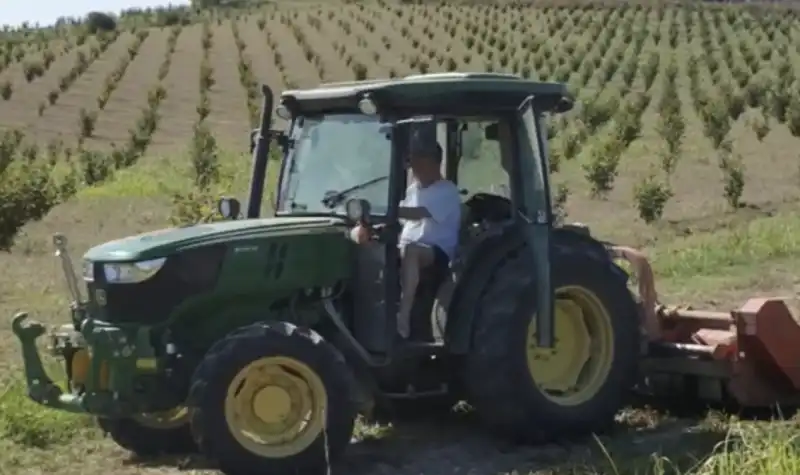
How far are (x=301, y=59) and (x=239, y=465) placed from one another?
3452 centimetres

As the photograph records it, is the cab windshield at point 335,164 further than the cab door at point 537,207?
Yes

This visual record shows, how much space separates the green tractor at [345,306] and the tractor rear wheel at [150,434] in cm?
1

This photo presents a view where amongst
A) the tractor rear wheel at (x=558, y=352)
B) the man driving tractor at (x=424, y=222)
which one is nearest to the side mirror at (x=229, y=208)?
the man driving tractor at (x=424, y=222)

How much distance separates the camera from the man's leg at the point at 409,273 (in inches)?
287

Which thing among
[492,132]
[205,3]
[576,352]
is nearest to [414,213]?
[492,132]

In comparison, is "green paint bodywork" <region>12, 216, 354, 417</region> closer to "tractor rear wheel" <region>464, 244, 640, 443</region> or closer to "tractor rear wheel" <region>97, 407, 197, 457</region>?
"tractor rear wheel" <region>97, 407, 197, 457</region>

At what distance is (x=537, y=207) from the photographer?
7.85 meters

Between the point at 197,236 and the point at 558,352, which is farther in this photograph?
the point at 558,352

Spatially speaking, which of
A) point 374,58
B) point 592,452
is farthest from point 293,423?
point 374,58

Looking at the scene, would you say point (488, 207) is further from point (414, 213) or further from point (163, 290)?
point (163, 290)

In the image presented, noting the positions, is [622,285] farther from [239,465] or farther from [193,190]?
[193,190]

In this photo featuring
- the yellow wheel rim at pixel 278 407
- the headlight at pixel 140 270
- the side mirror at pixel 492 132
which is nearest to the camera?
the yellow wheel rim at pixel 278 407

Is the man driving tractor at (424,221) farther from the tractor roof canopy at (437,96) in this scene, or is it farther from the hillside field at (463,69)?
the hillside field at (463,69)

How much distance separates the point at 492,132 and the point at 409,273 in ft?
3.96
